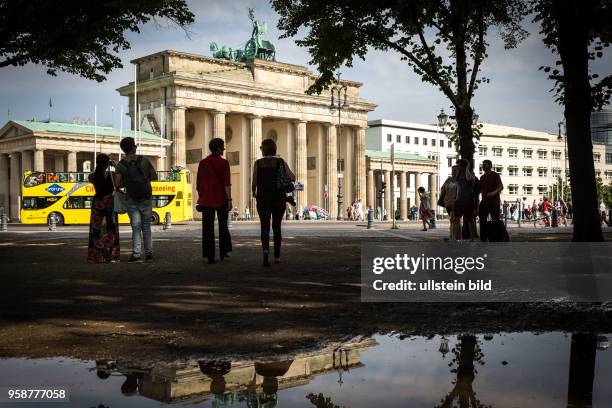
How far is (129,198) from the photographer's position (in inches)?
433

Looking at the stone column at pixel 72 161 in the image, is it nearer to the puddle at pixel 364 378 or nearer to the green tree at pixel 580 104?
the green tree at pixel 580 104

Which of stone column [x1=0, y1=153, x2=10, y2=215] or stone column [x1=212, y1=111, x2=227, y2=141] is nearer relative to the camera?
stone column [x1=0, y1=153, x2=10, y2=215]

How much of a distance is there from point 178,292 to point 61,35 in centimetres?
1130

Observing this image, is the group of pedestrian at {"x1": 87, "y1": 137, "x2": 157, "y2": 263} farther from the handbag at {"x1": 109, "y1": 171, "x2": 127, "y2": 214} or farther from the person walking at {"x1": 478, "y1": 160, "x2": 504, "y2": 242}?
the person walking at {"x1": 478, "y1": 160, "x2": 504, "y2": 242}

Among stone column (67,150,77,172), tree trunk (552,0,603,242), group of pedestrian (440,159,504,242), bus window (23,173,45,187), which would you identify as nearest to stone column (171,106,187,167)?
stone column (67,150,77,172)

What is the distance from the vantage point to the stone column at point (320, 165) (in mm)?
75500

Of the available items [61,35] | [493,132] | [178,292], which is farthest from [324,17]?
[493,132]

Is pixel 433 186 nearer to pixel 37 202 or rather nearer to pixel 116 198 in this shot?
pixel 37 202

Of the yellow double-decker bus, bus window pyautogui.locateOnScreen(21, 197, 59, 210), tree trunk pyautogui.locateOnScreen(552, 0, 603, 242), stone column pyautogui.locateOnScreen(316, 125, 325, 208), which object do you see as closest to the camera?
tree trunk pyautogui.locateOnScreen(552, 0, 603, 242)

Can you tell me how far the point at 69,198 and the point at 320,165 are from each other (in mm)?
35865

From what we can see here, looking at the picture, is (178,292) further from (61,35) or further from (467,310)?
(61,35)

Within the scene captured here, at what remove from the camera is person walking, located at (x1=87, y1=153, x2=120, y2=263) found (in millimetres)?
11016

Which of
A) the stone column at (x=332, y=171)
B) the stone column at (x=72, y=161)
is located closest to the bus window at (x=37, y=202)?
the stone column at (x=72, y=161)

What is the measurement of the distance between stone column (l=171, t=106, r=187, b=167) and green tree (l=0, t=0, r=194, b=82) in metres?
41.6
